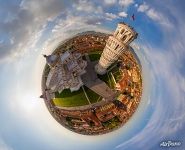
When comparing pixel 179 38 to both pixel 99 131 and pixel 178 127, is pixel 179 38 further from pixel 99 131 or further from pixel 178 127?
pixel 99 131

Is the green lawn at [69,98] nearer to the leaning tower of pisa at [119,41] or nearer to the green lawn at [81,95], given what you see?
the green lawn at [81,95]

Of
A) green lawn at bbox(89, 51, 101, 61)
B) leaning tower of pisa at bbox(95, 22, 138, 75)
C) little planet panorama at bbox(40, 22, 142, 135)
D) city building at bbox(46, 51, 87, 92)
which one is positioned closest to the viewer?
leaning tower of pisa at bbox(95, 22, 138, 75)

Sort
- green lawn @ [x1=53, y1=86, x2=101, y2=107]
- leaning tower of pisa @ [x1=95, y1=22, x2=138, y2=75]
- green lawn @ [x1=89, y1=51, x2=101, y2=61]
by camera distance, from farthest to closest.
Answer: green lawn @ [x1=89, y1=51, x2=101, y2=61], green lawn @ [x1=53, y1=86, x2=101, y2=107], leaning tower of pisa @ [x1=95, y1=22, x2=138, y2=75]

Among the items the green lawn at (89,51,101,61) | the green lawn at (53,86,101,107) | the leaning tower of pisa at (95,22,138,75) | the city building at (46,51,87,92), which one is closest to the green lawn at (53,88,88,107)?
the green lawn at (53,86,101,107)

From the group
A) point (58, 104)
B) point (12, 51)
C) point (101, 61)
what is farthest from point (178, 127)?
point (12, 51)

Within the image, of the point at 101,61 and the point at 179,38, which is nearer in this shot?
the point at 179,38

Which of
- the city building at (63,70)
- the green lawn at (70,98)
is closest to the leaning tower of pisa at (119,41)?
the city building at (63,70)

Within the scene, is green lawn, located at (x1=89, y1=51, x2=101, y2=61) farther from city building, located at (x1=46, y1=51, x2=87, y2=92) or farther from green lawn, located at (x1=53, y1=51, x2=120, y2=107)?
city building, located at (x1=46, y1=51, x2=87, y2=92)

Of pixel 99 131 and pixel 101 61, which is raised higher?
pixel 101 61

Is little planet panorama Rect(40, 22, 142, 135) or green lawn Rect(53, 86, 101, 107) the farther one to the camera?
green lawn Rect(53, 86, 101, 107)

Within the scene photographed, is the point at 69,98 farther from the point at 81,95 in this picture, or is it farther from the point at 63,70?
the point at 63,70

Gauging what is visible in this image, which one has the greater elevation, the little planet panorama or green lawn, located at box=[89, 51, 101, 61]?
green lawn, located at box=[89, 51, 101, 61]
